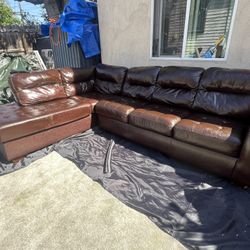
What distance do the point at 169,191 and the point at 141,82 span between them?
1.77 metres

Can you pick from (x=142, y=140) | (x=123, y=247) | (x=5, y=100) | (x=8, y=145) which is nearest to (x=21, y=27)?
(x=5, y=100)

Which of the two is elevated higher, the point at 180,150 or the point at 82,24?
the point at 82,24

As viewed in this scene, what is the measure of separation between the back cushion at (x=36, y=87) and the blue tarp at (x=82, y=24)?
1365 mm

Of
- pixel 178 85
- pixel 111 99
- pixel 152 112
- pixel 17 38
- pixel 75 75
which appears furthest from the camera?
pixel 17 38

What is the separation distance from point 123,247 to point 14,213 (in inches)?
37.8

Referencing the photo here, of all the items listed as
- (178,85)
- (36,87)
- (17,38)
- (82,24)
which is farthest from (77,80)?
(17,38)

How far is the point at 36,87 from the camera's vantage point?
9.18 ft

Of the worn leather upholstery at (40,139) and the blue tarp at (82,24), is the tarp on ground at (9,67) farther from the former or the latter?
the worn leather upholstery at (40,139)

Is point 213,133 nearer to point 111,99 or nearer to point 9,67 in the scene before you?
point 111,99

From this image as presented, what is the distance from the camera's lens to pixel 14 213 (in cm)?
153

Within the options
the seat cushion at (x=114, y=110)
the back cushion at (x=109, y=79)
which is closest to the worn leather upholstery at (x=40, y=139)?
the seat cushion at (x=114, y=110)

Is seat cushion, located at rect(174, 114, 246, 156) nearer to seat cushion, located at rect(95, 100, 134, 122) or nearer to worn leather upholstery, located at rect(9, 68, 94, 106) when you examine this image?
A: seat cushion, located at rect(95, 100, 134, 122)

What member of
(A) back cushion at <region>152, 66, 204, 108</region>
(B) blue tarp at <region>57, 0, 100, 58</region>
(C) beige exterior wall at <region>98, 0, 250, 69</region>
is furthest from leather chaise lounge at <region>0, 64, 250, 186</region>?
(B) blue tarp at <region>57, 0, 100, 58</region>

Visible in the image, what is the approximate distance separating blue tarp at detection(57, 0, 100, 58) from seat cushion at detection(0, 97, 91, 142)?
1.80m
